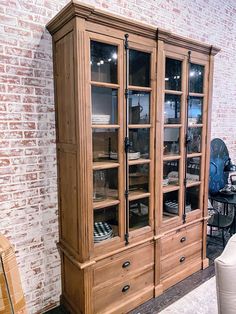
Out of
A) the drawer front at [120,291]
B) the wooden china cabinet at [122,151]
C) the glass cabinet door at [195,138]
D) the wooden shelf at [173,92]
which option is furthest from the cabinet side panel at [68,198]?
the glass cabinet door at [195,138]

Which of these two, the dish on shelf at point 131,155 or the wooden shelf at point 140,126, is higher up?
the wooden shelf at point 140,126

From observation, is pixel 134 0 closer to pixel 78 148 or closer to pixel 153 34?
pixel 153 34

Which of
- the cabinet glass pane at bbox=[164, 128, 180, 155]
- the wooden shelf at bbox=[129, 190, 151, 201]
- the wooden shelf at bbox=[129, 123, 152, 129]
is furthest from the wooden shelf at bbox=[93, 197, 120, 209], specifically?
the cabinet glass pane at bbox=[164, 128, 180, 155]

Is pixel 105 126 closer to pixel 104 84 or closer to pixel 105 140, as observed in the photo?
pixel 105 140

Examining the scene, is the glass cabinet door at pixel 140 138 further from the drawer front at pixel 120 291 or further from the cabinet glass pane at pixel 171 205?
the drawer front at pixel 120 291

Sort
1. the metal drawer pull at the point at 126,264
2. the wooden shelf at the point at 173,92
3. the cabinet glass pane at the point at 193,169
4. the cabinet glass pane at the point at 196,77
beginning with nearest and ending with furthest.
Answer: the metal drawer pull at the point at 126,264
the wooden shelf at the point at 173,92
the cabinet glass pane at the point at 196,77
the cabinet glass pane at the point at 193,169

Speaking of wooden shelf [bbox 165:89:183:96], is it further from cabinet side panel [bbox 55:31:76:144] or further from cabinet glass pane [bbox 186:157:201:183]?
cabinet side panel [bbox 55:31:76:144]

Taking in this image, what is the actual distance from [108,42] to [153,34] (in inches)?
18.8

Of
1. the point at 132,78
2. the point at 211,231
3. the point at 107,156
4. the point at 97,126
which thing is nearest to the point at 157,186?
the point at 107,156

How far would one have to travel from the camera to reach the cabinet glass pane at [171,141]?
2.43 meters

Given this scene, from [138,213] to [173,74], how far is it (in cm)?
137

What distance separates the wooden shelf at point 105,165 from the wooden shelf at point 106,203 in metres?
0.28

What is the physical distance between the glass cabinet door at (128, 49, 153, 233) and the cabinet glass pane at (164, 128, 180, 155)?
285 mm

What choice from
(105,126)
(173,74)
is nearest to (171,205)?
(105,126)
